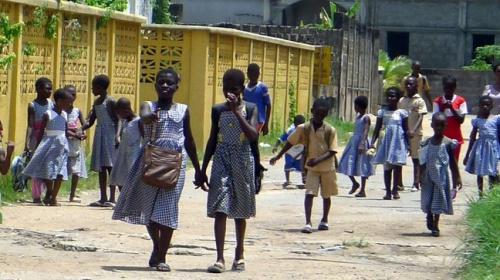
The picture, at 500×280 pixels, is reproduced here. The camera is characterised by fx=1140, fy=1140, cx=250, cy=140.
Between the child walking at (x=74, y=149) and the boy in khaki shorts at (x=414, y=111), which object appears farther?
the boy in khaki shorts at (x=414, y=111)

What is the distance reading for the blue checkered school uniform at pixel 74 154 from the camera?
12.5 meters

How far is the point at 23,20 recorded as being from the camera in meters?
13.6

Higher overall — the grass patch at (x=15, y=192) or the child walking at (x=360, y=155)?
the child walking at (x=360, y=155)

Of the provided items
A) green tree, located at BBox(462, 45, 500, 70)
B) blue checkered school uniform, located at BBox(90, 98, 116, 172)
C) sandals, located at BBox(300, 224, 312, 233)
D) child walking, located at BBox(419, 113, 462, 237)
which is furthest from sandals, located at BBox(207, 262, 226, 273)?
green tree, located at BBox(462, 45, 500, 70)

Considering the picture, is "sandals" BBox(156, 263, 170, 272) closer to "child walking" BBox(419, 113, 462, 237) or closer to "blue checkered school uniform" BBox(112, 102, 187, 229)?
"blue checkered school uniform" BBox(112, 102, 187, 229)

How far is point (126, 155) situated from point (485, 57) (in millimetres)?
33997

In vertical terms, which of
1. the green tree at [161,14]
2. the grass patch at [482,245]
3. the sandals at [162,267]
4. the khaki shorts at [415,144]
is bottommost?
the sandals at [162,267]

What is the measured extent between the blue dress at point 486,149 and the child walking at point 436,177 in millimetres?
2316

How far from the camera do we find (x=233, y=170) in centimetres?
846

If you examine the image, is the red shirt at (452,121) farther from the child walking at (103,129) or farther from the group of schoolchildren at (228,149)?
the child walking at (103,129)

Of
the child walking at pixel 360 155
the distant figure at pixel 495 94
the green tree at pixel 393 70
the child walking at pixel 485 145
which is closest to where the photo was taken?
the child walking at pixel 485 145

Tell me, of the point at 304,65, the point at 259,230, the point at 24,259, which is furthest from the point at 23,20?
the point at 304,65

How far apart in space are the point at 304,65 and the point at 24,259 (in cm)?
1905

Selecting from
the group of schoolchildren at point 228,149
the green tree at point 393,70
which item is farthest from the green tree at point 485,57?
the group of schoolchildren at point 228,149
